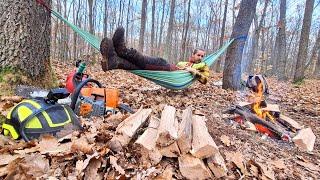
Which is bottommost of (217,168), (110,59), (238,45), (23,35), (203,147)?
(217,168)

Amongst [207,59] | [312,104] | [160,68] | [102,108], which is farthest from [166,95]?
[312,104]

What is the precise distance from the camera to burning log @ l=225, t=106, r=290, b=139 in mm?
3301

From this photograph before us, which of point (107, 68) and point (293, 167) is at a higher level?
point (107, 68)

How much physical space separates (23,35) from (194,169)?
2354 millimetres

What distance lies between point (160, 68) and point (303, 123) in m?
2.20

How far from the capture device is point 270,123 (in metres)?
3.49

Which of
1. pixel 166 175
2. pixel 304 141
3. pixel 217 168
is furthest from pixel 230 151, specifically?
pixel 304 141

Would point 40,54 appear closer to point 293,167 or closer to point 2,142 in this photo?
point 2,142

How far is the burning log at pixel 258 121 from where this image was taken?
3.30 metres

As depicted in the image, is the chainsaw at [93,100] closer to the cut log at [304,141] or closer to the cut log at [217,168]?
the cut log at [217,168]

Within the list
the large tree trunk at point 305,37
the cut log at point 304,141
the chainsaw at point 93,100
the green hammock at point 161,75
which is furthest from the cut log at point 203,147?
the large tree trunk at point 305,37

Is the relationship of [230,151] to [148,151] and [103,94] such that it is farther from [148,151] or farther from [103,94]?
[103,94]

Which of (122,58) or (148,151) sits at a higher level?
(122,58)

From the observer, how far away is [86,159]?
69.0 inches
